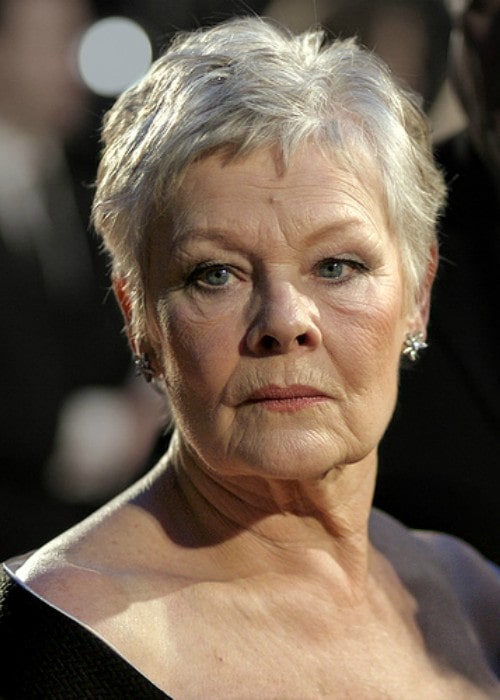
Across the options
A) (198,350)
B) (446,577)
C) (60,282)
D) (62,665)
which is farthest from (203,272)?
(60,282)

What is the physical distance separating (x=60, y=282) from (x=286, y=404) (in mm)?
2258

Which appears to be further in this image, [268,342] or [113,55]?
[113,55]

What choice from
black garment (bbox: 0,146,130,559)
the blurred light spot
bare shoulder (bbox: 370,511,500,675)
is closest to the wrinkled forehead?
bare shoulder (bbox: 370,511,500,675)

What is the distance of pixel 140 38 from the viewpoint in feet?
17.8

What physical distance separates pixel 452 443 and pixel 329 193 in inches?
55.8

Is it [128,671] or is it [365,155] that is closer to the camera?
[128,671]

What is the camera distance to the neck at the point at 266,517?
2.35 m

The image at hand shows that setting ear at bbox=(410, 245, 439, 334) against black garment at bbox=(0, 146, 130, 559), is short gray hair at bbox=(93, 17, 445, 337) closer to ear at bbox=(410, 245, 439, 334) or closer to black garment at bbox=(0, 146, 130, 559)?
ear at bbox=(410, 245, 439, 334)

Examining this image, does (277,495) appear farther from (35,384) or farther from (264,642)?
(35,384)

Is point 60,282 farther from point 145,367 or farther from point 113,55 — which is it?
point 145,367

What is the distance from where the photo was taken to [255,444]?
2176 mm

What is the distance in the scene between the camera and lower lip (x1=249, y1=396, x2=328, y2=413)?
2.17 metres

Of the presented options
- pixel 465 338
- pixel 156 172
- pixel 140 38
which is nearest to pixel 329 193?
pixel 156 172

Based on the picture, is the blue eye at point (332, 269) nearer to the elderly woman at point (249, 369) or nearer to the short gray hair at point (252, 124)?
the elderly woman at point (249, 369)
